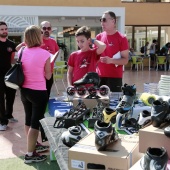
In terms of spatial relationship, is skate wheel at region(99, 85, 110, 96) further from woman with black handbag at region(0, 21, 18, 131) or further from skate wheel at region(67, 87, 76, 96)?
woman with black handbag at region(0, 21, 18, 131)

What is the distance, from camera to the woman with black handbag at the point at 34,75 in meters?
2.84

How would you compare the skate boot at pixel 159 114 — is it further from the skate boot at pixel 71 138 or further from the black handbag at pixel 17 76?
the black handbag at pixel 17 76


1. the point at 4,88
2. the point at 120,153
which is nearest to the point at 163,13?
the point at 4,88

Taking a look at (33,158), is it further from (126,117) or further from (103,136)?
(103,136)

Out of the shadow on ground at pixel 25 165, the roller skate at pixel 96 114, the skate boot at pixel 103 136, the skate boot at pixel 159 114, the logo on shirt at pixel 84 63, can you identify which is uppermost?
the logo on shirt at pixel 84 63

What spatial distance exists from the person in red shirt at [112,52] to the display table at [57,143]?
1.09 metres

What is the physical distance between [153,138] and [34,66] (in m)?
1.60

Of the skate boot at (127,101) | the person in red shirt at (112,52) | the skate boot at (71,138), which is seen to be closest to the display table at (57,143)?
the skate boot at (71,138)

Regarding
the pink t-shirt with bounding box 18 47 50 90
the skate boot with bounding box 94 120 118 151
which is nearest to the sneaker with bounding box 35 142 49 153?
the pink t-shirt with bounding box 18 47 50 90

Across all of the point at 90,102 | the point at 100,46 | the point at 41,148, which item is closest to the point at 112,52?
the point at 100,46

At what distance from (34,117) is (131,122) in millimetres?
1199

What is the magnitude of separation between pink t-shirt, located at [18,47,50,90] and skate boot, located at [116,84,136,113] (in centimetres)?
95

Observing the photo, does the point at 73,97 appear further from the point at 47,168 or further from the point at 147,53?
the point at 147,53

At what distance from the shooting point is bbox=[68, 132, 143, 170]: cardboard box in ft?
5.07
